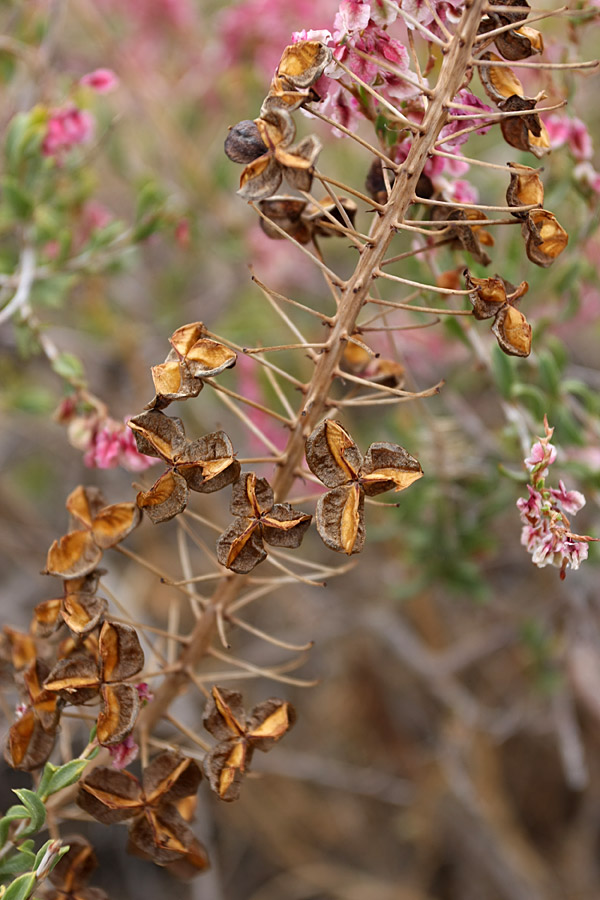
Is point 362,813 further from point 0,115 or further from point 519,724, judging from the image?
point 0,115

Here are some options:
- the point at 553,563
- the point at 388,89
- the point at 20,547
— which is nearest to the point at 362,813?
the point at 20,547

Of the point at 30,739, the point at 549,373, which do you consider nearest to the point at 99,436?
the point at 30,739

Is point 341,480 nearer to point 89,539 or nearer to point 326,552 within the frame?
point 89,539

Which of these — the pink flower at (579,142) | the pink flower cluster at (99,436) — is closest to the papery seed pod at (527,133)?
the pink flower at (579,142)

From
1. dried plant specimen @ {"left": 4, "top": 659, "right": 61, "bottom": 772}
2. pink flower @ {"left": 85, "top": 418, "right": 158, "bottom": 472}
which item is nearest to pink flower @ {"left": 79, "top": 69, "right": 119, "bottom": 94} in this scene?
pink flower @ {"left": 85, "top": 418, "right": 158, "bottom": 472}

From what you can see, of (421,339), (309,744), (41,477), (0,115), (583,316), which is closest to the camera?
(0,115)

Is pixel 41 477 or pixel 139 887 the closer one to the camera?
pixel 139 887

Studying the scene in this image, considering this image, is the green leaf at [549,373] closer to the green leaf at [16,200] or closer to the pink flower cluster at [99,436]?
the pink flower cluster at [99,436]
